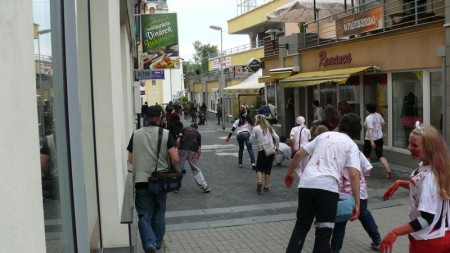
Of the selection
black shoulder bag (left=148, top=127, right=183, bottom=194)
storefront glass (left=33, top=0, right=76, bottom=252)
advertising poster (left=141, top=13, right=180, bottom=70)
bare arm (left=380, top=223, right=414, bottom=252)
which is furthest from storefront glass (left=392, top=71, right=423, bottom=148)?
storefront glass (left=33, top=0, right=76, bottom=252)

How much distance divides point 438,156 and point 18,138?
2908mm

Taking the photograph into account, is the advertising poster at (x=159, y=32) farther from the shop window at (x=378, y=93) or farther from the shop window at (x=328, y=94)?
the shop window at (x=378, y=93)

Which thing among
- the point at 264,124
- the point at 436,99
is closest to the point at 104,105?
the point at 264,124

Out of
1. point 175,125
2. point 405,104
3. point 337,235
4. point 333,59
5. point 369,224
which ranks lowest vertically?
point 369,224

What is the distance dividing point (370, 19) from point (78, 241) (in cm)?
1293

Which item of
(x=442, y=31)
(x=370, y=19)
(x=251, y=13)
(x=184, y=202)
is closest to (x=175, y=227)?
(x=184, y=202)

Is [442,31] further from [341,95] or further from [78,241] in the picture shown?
[78,241]

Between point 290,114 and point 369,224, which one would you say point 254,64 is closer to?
point 290,114

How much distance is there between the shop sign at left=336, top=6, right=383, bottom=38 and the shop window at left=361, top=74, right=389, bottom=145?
4.74ft

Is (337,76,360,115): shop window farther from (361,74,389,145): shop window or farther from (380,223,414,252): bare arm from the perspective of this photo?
(380,223,414,252): bare arm

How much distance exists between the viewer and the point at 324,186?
15.3ft

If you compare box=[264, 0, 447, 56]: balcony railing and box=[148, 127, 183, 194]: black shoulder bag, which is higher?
box=[264, 0, 447, 56]: balcony railing

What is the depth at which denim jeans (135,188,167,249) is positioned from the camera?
586 centimetres

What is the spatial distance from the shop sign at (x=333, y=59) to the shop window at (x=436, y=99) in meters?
3.76
